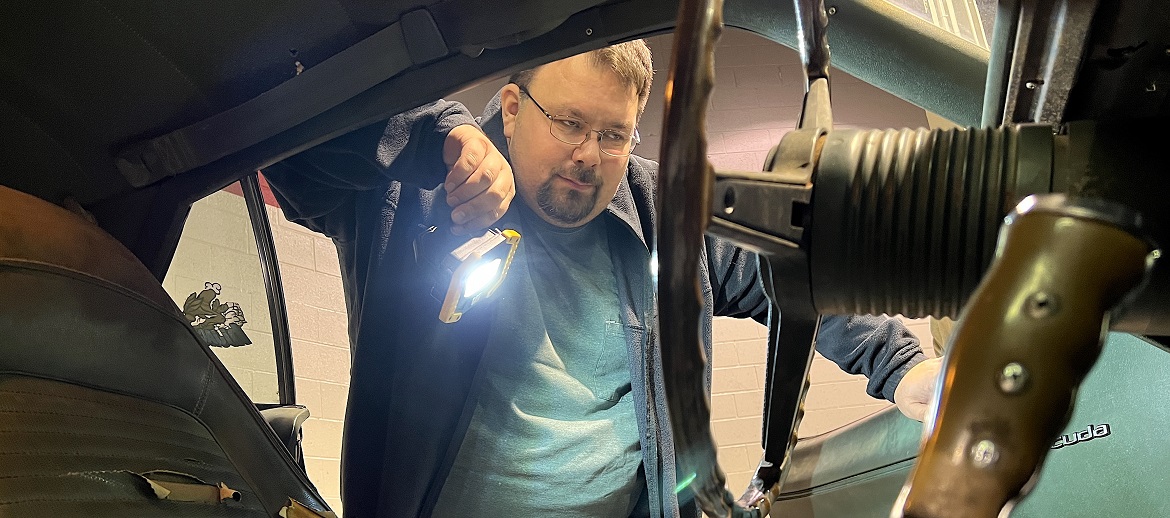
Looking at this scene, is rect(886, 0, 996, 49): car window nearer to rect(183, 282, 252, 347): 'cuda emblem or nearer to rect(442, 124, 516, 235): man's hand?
rect(442, 124, 516, 235): man's hand

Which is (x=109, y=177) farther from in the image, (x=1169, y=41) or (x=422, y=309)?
(x=1169, y=41)

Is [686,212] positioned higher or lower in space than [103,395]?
higher

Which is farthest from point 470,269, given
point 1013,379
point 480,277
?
point 1013,379

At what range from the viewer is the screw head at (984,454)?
0.27 m

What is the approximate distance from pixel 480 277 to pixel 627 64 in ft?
1.70

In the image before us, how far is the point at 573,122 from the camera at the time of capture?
148 cm

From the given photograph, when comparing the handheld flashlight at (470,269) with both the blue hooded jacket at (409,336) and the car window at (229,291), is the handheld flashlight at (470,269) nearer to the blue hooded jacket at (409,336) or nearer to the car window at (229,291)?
the blue hooded jacket at (409,336)

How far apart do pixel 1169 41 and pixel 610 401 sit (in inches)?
41.0

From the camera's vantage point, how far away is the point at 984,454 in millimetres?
269

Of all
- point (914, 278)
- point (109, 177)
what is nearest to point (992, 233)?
point (914, 278)

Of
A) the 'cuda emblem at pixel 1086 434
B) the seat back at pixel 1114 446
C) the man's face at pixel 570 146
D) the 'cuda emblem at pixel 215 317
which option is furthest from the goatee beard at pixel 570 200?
the 'cuda emblem at pixel 1086 434

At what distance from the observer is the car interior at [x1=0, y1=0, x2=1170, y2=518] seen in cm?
36

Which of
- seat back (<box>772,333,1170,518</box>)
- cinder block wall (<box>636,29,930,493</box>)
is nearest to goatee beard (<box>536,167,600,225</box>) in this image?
seat back (<box>772,333,1170,518</box>)

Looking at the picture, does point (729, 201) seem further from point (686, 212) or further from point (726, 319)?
point (726, 319)
